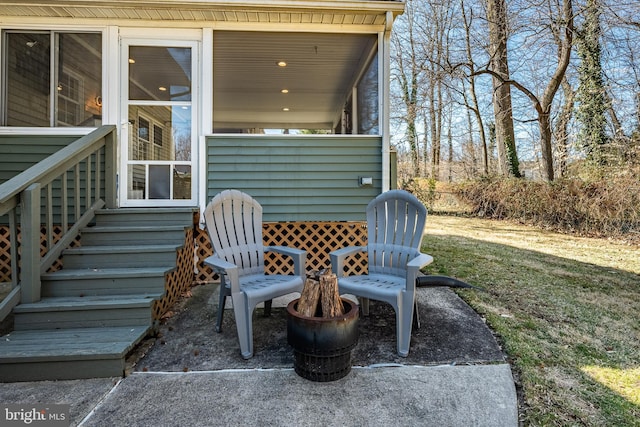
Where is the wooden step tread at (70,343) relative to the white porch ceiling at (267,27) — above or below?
below

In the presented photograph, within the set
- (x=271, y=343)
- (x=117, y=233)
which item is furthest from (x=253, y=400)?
(x=117, y=233)

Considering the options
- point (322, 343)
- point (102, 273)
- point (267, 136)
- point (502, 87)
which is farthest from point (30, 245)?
point (502, 87)

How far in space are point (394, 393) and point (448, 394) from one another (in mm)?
314

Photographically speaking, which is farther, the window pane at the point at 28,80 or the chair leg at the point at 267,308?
the window pane at the point at 28,80

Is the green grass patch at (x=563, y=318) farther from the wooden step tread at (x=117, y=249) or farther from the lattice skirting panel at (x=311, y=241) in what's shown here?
the wooden step tread at (x=117, y=249)

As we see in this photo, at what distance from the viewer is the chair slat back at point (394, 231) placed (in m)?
2.94

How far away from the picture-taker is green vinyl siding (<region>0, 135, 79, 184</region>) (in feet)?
13.1

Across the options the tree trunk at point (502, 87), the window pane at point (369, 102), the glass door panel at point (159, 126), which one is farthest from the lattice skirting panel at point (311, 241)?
the tree trunk at point (502, 87)

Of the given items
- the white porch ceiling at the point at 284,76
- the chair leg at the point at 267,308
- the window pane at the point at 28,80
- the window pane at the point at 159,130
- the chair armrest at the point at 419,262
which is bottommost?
the chair leg at the point at 267,308

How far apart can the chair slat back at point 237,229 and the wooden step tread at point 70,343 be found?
84 centimetres

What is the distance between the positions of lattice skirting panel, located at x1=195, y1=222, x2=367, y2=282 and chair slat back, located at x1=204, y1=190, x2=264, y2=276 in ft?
4.10

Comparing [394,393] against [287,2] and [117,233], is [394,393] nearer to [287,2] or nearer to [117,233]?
[117,233]

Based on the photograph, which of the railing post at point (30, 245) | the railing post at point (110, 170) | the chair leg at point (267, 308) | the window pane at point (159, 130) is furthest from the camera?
the window pane at point (159, 130)

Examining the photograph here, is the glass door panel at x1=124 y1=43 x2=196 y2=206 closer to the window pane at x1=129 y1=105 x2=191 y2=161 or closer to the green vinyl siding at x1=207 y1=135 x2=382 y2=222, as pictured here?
the window pane at x1=129 y1=105 x2=191 y2=161
